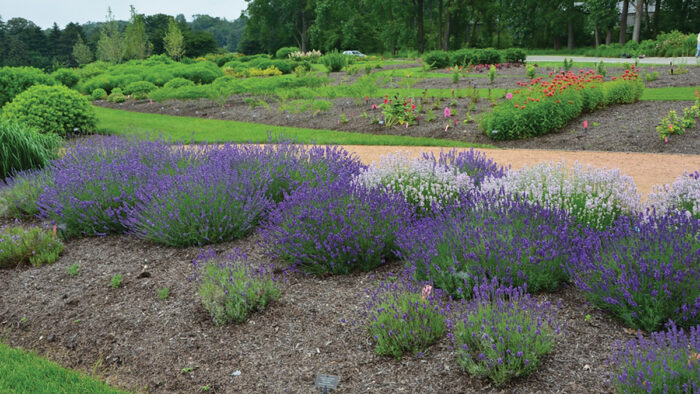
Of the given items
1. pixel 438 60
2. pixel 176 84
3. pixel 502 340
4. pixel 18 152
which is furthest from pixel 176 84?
pixel 502 340

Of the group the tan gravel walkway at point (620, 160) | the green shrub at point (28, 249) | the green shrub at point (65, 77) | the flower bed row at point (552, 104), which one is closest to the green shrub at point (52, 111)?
the tan gravel walkway at point (620, 160)

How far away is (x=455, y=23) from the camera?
4612cm

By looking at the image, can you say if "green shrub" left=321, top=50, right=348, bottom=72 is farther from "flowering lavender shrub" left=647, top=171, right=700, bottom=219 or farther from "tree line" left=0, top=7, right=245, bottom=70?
"flowering lavender shrub" left=647, top=171, right=700, bottom=219

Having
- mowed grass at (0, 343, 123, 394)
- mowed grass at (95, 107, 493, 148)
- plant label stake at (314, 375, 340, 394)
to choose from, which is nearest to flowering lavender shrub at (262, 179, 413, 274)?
plant label stake at (314, 375, 340, 394)

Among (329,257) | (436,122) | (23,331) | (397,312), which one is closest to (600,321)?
(397,312)

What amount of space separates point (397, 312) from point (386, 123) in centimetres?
900

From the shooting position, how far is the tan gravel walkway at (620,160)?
7.43 metres

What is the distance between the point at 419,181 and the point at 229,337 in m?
2.44

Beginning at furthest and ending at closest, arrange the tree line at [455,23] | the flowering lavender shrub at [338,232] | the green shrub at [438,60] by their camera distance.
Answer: the tree line at [455,23] → the green shrub at [438,60] → the flowering lavender shrub at [338,232]

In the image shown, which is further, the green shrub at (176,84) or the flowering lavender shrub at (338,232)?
the green shrub at (176,84)

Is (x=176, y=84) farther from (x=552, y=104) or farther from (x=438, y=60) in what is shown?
(x=552, y=104)

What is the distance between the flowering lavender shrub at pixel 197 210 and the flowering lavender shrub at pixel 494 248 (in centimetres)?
167

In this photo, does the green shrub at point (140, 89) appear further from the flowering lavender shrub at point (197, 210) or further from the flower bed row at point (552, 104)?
the flowering lavender shrub at point (197, 210)

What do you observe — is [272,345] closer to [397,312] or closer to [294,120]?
[397,312]
